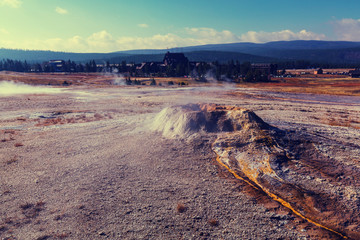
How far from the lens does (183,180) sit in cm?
1249

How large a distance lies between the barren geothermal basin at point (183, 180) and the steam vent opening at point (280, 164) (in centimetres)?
6

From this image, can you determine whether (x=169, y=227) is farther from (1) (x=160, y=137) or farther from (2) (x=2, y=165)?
(2) (x=2, y=165)

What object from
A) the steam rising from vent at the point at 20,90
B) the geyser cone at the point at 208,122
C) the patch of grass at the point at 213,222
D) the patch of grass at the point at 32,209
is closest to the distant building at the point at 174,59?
the steam rising from vent at the point at 20,90

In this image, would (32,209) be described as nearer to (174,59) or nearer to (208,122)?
(208,122)

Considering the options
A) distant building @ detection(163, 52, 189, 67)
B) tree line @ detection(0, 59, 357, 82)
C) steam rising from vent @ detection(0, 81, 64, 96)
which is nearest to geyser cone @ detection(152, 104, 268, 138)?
steam rising from vent @ detection(0, 81, 64, 96)

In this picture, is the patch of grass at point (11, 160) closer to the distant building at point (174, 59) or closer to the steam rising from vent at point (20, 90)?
the steam rising from vent at point (20, 90)

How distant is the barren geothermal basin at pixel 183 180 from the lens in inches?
358

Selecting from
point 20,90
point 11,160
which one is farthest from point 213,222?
point 20,90

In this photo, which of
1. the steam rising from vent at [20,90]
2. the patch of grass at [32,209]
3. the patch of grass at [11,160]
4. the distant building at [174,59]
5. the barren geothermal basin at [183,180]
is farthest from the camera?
the distant building at [174,59]

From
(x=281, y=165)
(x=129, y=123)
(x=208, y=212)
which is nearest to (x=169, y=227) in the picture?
(x=208, y=212)

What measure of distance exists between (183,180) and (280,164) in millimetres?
5925

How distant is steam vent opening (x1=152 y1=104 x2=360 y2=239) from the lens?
9922 mm

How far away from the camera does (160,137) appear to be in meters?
18.4

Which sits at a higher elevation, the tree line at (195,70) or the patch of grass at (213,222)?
the tree line at (195,70)
